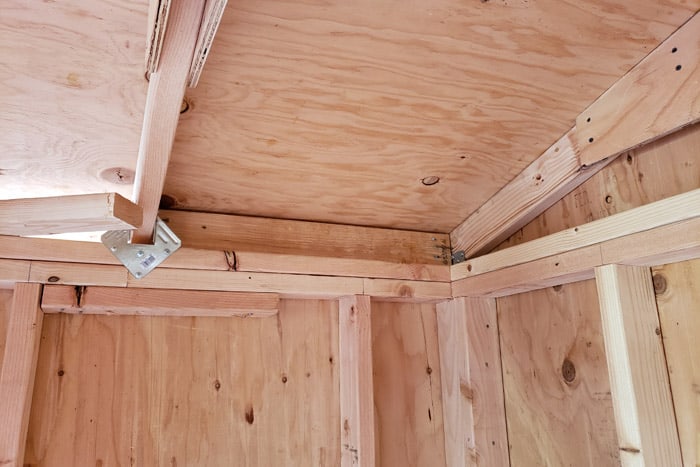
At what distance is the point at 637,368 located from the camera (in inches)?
42.2

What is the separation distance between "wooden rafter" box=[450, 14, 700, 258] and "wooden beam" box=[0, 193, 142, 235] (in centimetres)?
93

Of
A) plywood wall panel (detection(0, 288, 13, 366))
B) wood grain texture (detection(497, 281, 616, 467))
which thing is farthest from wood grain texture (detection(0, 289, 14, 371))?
wood grain texture (detection(497, 281, 616, 467))

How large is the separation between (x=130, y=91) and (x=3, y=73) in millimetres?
195

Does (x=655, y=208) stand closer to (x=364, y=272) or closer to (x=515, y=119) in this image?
(x=515, y=119)

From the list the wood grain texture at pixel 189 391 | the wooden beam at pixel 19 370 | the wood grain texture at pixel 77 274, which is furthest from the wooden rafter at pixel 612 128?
the wooden beam at pixel 19 370

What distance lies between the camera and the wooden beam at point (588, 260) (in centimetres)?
99

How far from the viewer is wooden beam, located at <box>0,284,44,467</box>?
1.06 metres

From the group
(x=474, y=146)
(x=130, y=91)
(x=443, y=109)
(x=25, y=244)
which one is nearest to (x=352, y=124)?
(x=443, y=109)

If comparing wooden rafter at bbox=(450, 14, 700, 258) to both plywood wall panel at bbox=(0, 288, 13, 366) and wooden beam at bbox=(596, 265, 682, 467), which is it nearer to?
wooden beam at bbox=(596, 265, 682, 467)

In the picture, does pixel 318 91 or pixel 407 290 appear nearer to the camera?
pixel 318 91

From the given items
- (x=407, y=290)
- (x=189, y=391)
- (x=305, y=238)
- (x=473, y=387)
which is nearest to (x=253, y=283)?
(x=305, y=238)

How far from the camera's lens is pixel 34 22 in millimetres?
818

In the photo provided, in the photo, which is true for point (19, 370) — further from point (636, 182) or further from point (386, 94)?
point (636, 182)

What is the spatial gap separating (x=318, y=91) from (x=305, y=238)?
1.68 feet
